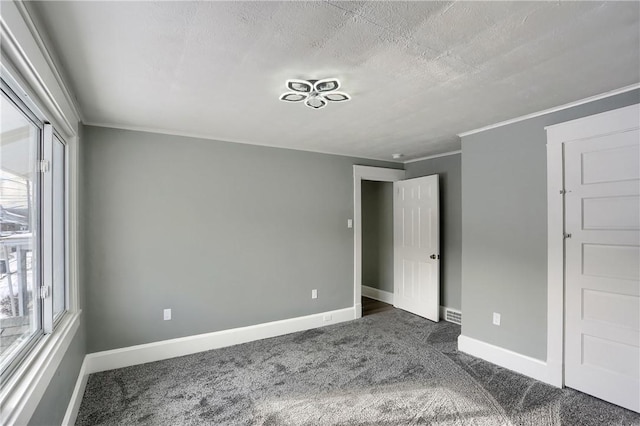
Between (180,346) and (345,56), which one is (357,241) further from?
(345,56)

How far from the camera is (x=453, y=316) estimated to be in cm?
432

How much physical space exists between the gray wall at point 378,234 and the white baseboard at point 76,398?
4.06 meters

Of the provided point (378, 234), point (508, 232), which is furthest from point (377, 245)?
point (508, 232)

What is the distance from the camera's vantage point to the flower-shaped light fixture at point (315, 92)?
6.77ft

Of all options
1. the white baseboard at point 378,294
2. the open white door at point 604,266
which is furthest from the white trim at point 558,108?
the white baseboard at point 378,294

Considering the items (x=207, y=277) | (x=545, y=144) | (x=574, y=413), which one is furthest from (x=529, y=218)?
(x=207, y=277)

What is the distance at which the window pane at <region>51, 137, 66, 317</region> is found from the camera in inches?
84.6

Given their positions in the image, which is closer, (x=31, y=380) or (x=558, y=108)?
(x=31, y=380)

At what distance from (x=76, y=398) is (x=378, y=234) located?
4.37 m

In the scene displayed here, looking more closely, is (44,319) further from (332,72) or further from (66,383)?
(332,72)

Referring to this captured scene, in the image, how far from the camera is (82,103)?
8.05ft

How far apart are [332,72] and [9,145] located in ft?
5.43

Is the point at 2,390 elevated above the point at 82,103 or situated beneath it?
situated beneath

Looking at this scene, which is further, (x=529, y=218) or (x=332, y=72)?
(x=529, y=218)
